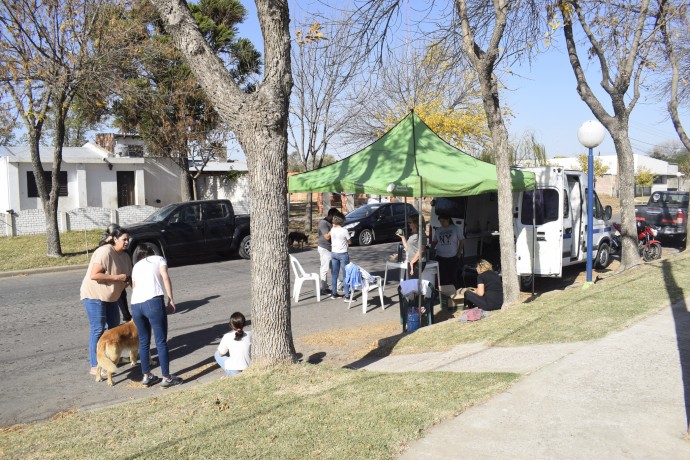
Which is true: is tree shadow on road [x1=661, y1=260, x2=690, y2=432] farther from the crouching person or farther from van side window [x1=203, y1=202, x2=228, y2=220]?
van side window [x1=203, y1=202, x2=228, y2=220]

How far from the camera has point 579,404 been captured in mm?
4887

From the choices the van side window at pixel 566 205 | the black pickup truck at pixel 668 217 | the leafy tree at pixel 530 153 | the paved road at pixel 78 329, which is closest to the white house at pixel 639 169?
the leafy tree at pixel 530 153

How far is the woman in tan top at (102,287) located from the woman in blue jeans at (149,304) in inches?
26.8

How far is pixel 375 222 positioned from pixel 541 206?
33.3ft

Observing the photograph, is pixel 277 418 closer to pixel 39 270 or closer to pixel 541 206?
pixel 541 206

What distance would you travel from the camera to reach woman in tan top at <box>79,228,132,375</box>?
281 inches

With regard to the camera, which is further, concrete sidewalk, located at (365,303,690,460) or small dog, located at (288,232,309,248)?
small dog, located at (288,232,309,248)

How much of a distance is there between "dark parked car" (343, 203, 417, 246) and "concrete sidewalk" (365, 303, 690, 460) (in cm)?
1424

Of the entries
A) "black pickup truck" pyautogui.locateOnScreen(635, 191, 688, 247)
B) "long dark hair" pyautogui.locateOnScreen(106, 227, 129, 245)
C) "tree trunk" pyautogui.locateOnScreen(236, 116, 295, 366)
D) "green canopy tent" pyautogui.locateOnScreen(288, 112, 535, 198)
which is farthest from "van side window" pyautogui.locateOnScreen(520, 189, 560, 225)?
"black pickup truck" pyautogui.locateOnScreen(635, 191, 688, 247)

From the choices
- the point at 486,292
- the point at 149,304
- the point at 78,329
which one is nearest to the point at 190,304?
the point at 78,329

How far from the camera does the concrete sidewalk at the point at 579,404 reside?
412 cm

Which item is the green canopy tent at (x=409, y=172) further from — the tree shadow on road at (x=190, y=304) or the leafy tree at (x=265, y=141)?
the leafy tree at (x=265, y=141)

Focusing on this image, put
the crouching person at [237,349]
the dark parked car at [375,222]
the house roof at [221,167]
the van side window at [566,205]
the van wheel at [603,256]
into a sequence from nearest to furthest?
the crouching person at [237,349] → the van side window at [566,205] → the van wheel at [603,256] → the dark parked car at [375,222] → the house roof at [221,167]

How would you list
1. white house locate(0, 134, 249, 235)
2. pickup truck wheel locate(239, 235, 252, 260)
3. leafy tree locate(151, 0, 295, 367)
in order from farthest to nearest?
white house locate(0, 134, 249, 235) < pickup truck wheel locate(239, 235, 252, 260) < leafy tree locate(151, 0, 295, 367)
